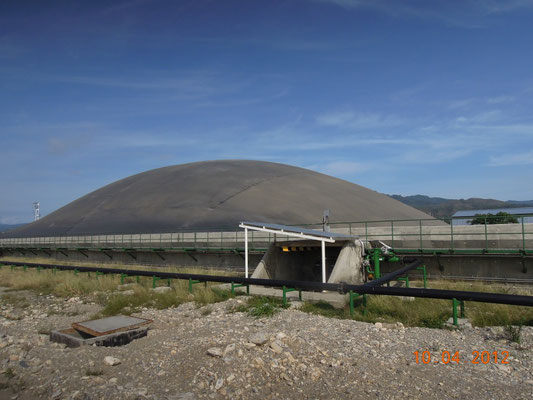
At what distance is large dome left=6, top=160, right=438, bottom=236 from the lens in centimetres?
4603

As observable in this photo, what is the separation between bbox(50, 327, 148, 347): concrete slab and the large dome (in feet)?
101

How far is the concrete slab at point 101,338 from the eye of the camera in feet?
28.8

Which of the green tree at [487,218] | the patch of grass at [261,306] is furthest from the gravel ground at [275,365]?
the green tree at [487,218]

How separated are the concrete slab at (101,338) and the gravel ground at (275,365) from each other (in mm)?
217

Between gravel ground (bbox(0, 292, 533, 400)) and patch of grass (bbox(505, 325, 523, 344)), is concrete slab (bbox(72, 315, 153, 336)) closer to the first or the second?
gravel ground (bbox(0, 292, 533, 400))

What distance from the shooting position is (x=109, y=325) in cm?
965

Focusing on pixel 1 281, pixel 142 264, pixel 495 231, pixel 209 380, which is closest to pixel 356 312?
pixel 209 380

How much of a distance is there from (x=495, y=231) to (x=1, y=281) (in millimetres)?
24978

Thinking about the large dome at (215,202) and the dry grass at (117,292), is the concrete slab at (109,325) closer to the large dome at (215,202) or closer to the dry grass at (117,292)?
the dry grass at (117,292)

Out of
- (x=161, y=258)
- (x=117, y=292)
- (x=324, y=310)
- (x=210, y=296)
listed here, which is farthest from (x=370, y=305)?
(x=161, y=258)

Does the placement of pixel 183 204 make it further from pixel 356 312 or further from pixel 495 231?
pixel 356 312

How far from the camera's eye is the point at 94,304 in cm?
1420
